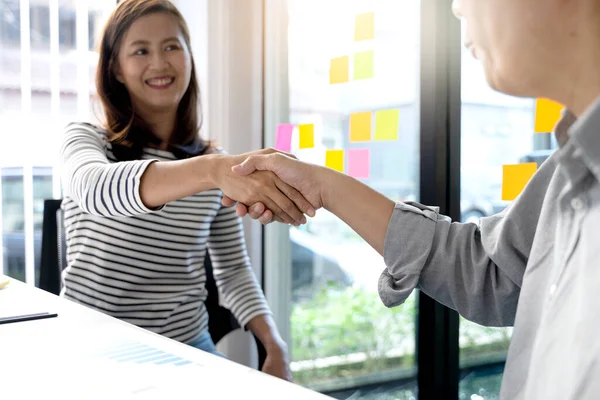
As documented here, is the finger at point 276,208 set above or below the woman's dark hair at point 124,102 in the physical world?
below

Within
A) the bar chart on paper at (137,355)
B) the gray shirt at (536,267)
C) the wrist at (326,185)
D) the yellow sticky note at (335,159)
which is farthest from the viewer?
the yellow sticky note at (335,159)

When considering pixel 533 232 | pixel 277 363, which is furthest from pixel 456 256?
pixel 277 363

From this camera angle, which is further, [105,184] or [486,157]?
[486,157]

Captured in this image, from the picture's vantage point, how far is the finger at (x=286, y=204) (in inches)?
55.9

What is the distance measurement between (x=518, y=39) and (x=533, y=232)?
1.12ft

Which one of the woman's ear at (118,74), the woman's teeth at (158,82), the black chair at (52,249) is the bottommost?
the black chair at (52,249)

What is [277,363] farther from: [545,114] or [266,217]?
[545,114]

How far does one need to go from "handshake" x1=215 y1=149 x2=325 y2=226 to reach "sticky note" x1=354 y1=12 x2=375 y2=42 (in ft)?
2.55

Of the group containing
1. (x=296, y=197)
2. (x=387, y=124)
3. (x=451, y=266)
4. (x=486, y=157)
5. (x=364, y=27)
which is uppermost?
(x=364, y=27)

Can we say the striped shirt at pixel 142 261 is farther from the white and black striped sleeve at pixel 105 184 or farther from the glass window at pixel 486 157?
the glass window at pixel 486 157

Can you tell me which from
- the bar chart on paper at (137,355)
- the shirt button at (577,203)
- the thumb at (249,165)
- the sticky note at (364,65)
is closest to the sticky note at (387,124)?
the sticky note at (364,65)

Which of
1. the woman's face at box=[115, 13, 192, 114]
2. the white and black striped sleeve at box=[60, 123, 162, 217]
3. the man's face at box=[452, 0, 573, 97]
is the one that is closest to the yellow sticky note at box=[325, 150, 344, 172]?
the woman's face at box=[115, 13, 192, 114]

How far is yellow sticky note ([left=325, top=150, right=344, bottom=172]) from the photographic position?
7.32ft

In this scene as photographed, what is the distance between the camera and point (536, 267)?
2.67 feet
